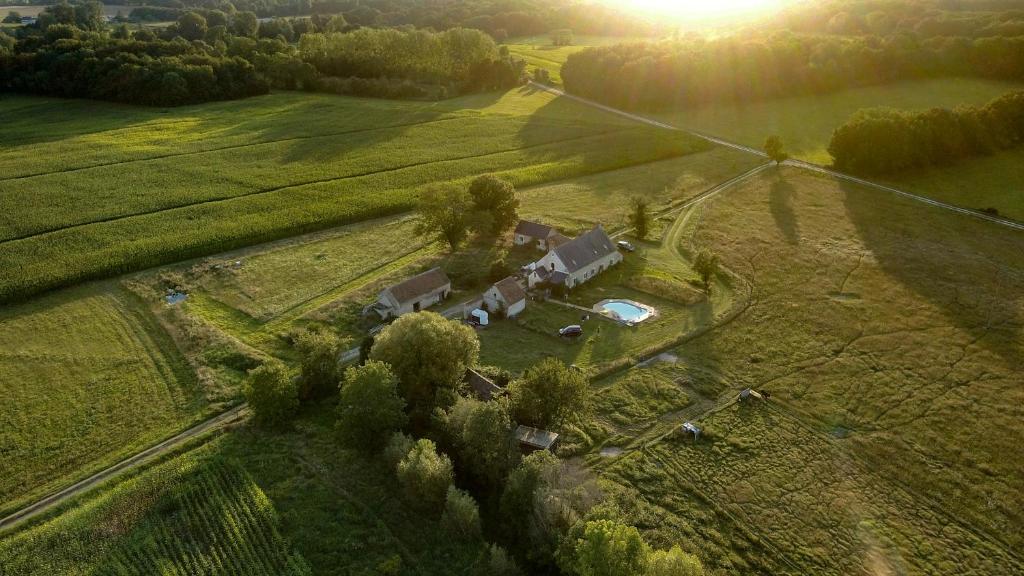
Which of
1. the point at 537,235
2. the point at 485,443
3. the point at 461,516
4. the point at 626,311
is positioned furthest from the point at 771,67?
the point at 461,516

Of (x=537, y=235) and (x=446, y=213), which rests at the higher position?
(x=446, y=213)

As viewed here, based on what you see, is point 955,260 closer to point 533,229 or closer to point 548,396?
point 533,229

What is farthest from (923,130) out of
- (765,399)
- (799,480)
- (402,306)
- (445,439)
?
(445,439)

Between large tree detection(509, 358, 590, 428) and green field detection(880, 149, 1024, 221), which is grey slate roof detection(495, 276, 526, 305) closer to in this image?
large tree detection(509, 358, 590, 428)

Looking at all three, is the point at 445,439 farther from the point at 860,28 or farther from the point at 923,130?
the point at 860,28

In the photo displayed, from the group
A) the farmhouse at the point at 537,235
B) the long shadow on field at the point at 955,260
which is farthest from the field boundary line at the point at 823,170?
the farmhouse at the point at 537,235

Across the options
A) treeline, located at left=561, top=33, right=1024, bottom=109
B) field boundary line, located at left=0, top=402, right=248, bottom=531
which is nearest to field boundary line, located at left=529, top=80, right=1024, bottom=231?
treeline, located at left=561, top=33, right=1024, bottom=109

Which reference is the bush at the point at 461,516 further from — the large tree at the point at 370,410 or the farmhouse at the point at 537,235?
the farmhouse at the point at 537,235
